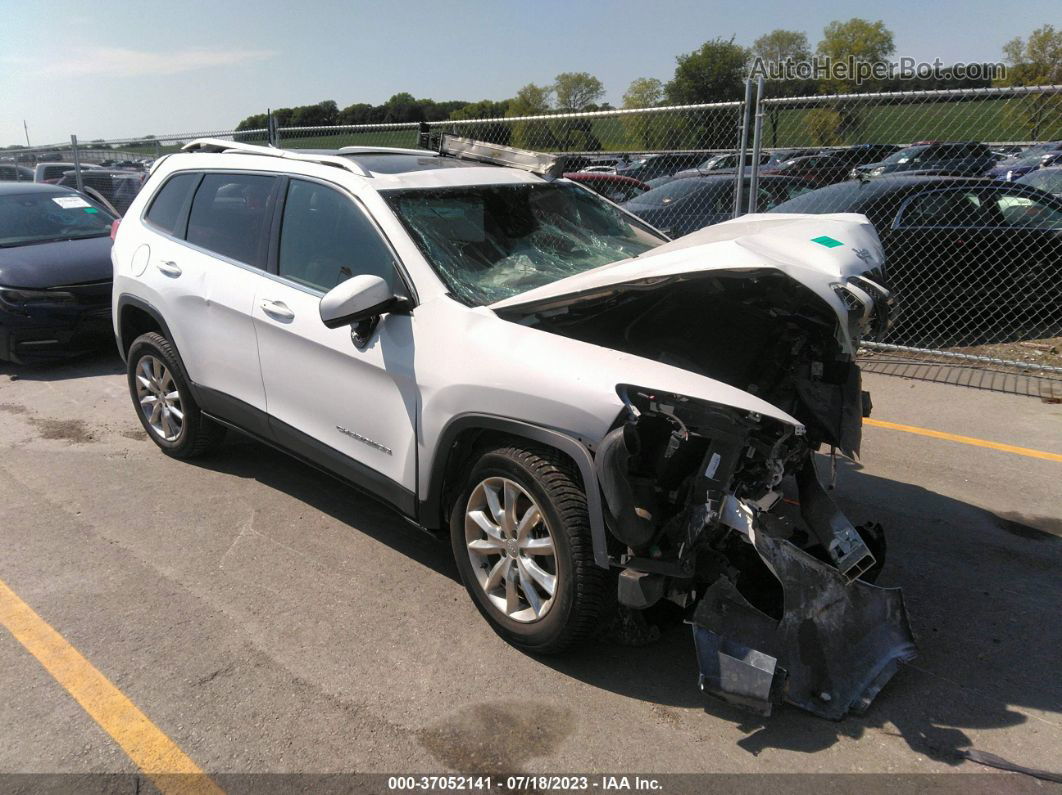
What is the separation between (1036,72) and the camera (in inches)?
1128

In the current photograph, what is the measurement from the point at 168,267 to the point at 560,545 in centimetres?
320

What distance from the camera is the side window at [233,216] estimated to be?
14.6 feet

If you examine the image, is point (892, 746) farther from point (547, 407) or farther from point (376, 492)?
point (376, 492)

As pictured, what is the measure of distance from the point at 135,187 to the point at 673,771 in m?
16.1

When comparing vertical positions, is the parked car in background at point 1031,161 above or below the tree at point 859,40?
below

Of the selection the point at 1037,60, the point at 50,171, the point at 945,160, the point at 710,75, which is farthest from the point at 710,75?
the point at 50,171

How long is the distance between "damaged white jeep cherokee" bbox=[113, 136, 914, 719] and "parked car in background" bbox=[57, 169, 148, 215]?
496 inches

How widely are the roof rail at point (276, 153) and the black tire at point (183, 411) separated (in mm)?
1224

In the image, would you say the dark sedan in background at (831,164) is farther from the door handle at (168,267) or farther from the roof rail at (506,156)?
the door handle at (168,267)

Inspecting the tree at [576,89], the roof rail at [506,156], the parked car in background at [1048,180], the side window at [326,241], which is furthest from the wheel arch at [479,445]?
the tree at [576,89]

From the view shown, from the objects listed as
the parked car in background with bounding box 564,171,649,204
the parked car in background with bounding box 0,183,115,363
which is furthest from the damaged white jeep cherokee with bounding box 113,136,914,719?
the parked car in background with bounding box 564,171,649,204

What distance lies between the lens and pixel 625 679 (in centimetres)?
324

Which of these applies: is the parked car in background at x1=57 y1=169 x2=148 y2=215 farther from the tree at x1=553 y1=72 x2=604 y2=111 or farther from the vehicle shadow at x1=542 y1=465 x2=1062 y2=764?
the tree at x1=553 y1=72 x2=604 y2=111

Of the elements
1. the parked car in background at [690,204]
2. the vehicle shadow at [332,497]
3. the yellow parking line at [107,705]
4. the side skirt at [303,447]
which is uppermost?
the parked car in background at [690,204]
